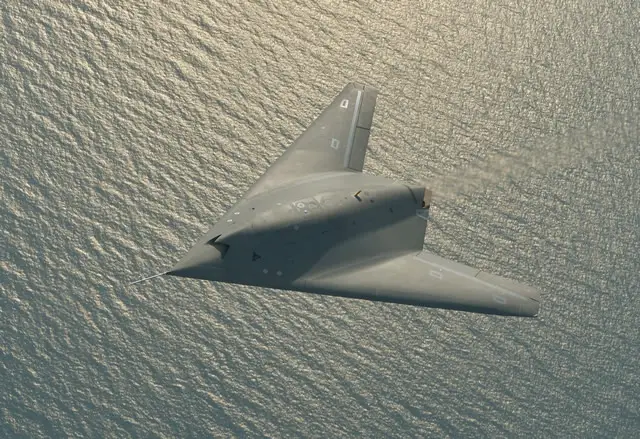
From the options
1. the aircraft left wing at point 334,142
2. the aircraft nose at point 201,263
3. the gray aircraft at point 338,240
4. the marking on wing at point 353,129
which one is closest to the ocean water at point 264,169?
the aircraft left wing at point 334,142

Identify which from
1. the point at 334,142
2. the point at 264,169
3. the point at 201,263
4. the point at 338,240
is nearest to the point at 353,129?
the point at 334,142

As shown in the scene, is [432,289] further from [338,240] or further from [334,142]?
[334,142]

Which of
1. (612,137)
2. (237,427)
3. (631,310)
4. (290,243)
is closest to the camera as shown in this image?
(290,243)

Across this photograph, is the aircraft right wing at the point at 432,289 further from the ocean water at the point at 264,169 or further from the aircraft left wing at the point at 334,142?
the ocean water at the point at 264,169


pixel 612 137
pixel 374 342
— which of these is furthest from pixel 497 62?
pixel 374 342

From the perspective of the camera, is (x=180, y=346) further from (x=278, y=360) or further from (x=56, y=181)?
(x=56, y=181)
